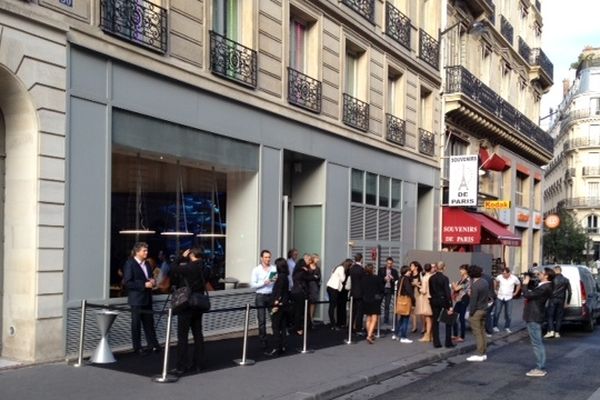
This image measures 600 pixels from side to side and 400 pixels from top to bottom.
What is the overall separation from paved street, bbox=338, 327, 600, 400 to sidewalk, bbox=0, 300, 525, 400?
0.35 meters

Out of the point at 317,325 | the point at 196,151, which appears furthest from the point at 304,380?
the point at 317,325

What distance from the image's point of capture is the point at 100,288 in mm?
10188

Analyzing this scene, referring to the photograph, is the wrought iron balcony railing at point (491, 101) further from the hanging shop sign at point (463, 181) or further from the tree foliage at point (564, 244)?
the tree foliage at point (564, 244)

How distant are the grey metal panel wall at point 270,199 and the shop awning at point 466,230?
11.3m

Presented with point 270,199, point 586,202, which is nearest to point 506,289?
point 270,199

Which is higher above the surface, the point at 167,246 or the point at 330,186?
the point at 330,186

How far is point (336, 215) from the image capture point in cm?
1714

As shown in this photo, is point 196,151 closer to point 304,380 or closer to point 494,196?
point 304,380

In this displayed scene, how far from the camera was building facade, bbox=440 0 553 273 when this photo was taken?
24.8 m

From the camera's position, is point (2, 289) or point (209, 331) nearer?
point (2, 289)

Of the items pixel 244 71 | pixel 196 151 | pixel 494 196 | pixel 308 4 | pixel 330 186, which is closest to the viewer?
pixel 196 151

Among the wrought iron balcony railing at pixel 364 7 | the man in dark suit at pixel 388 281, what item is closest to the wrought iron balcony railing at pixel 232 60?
the wrought iron balcony railing at pixel 364 7

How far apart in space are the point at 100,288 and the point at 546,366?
767cm

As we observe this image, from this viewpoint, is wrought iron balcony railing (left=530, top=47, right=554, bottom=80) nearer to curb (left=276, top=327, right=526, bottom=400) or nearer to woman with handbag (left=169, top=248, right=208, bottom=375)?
curb (left=276, top=327, right=526, bottom=400)
